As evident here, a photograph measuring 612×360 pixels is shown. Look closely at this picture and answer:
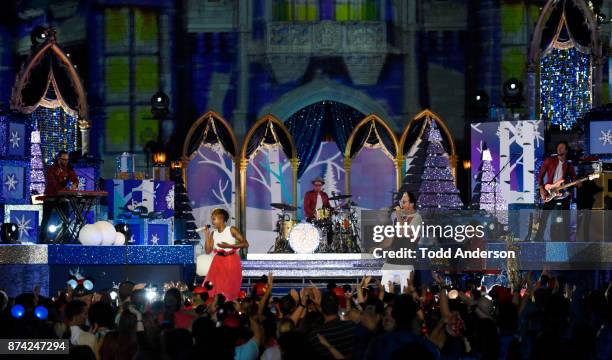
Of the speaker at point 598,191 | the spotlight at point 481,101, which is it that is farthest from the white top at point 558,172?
the spotlight at point 481,101

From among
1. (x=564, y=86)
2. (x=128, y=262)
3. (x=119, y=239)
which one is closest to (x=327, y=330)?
(x=128, y=262)

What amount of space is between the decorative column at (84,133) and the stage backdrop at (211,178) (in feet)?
7.45

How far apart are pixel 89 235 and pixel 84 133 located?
305 inches

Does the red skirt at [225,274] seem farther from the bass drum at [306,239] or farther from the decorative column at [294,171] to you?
the decorative column at [294,171]

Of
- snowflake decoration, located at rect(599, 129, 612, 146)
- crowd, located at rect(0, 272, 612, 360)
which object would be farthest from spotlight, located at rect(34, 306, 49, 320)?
snowflake decoration, located at rect(599, 129, 612, 146)

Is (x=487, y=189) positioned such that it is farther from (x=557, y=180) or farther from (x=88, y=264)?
(x=88, y=264)

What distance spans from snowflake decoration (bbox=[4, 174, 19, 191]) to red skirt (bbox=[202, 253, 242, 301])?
6.64 m

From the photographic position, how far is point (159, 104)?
91.5 ft

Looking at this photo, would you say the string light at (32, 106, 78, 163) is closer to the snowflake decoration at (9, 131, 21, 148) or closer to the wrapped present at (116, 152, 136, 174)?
the wrapped present at (116, 152, 136, 174)

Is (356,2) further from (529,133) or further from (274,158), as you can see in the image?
(529,133)

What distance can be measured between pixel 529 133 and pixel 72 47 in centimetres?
1107

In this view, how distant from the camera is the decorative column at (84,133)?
2747 cm

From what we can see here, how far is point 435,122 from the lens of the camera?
90.8 feet

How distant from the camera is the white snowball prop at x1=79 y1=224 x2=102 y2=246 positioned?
20219mm
